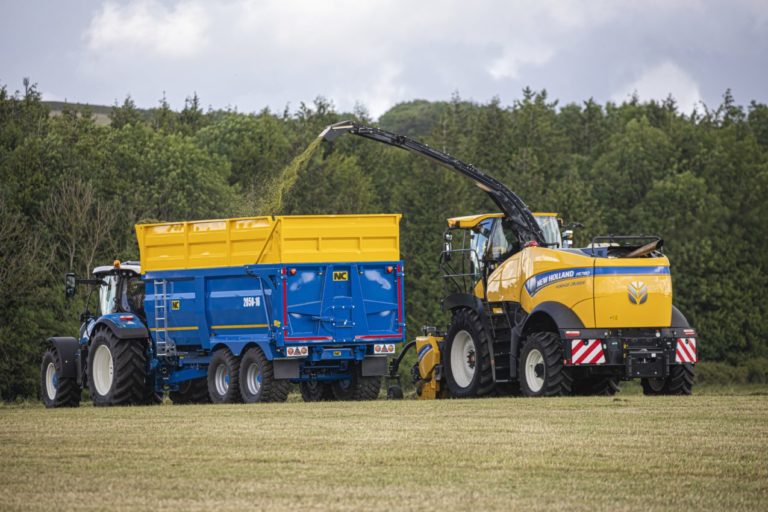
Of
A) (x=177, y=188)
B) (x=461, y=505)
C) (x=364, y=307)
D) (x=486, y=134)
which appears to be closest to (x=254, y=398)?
(x=364, y=307)

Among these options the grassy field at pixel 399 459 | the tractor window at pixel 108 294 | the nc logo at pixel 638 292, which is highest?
the tractor window at pixel 108 294

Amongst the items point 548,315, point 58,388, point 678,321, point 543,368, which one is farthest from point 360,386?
point 58,388

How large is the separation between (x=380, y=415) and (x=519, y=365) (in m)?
4.88

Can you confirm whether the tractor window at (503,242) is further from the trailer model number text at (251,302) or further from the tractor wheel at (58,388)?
the tractor wheel at (58,388)

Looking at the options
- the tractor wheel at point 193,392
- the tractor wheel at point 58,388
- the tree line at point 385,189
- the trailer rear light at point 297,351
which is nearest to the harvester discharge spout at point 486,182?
the trailer rear light at point 297,351

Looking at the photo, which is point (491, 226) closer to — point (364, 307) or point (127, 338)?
point (364, 307)

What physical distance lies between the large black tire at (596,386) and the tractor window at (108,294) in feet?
29.5

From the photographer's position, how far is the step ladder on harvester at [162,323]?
83.2 feet

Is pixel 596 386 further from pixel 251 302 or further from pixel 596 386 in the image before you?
pixel 251 302

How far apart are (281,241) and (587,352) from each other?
5.37m

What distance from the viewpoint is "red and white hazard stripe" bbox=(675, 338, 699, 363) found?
23.2m

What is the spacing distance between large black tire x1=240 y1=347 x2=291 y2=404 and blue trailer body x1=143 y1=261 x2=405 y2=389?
157 mm

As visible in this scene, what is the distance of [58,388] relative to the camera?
26.8m

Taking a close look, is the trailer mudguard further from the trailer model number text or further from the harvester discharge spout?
the harvester discharge spout
